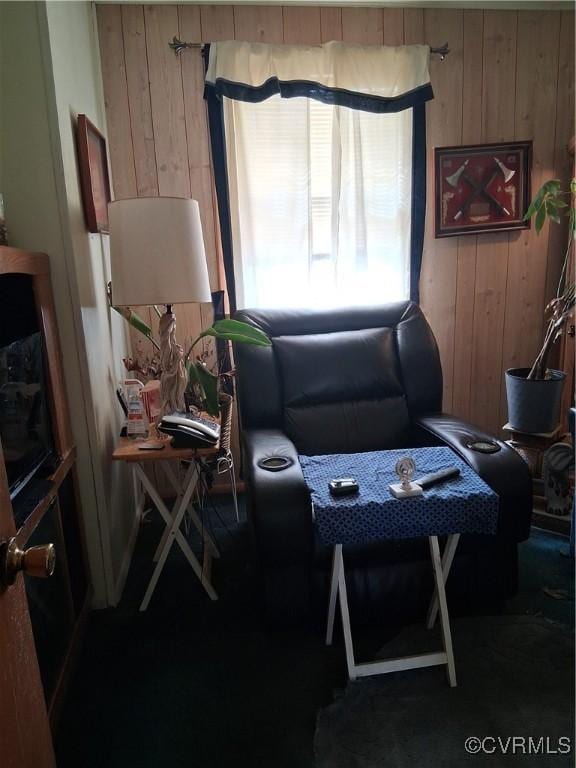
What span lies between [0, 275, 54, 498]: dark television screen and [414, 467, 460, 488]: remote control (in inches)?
44.4

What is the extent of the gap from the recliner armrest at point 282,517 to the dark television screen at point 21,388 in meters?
0.66

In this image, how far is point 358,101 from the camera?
256 cm

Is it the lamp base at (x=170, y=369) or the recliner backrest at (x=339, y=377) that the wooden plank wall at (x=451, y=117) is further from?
the lamp base at (x=170, y=369)

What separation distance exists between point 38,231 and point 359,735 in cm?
178

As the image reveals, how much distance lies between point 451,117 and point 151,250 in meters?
1.89

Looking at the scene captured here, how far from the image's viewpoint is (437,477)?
162 cm

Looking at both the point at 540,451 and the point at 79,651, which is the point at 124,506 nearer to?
the point at 79,651

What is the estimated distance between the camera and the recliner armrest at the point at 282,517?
5.28ft

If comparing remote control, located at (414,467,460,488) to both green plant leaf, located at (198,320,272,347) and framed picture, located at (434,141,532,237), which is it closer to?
green plant leaf, located at (198,320,272,347)

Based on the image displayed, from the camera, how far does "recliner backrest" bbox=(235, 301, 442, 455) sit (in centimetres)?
220

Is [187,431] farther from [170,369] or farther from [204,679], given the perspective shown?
[204,679]

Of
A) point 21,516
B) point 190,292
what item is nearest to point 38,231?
point 190,292

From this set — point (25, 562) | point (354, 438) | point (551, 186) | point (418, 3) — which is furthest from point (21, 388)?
point (418, 3)

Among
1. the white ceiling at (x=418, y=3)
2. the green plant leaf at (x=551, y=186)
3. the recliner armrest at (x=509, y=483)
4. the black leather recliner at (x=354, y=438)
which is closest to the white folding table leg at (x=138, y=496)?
the black leather recliner at (x=354, y=438)
